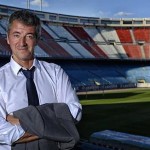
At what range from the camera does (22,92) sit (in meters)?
2.94

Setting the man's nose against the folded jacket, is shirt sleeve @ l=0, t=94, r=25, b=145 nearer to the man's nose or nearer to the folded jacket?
the folded jacket

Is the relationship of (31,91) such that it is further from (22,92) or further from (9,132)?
(9,132)

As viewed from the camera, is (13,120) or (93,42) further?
(93,42)

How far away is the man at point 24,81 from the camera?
2.85 meters

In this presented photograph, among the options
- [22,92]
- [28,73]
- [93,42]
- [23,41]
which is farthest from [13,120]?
[93,42]

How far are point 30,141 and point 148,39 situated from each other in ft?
212

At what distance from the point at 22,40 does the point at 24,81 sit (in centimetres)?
36

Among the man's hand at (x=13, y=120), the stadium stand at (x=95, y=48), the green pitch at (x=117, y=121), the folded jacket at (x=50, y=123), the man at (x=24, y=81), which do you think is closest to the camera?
the folded jacket at (x=50, y=123)

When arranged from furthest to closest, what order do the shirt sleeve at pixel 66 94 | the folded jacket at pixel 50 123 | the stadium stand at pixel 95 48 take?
the stadium stand at pixel 95 48 < the shirt sleeve at pixel 66 94 < the folded jacket at pixel 50 123

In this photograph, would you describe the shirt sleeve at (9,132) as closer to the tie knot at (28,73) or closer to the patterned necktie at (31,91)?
the patterned necktie at (31,91)

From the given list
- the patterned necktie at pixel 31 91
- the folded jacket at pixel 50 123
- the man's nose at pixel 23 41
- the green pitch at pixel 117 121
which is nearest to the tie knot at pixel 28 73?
the patterned necktie at pixel 31 91

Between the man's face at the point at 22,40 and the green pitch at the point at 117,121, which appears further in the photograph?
the green pitch at the point at 117,121

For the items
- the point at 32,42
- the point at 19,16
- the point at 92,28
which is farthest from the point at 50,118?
the point at 92,28

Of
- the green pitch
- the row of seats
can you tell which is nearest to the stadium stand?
the row of seats
